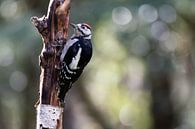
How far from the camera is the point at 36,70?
572cm

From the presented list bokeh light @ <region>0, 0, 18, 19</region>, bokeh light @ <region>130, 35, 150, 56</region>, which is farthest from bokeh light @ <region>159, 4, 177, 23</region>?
bokeh light @ <region>0, 0, 18, 19</region>

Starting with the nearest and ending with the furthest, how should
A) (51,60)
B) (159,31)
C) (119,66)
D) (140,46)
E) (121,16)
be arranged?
(51,60)
(121,16)
(140,46)
(159,31)
(119,66)

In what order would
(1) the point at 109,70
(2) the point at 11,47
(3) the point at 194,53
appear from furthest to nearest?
(1) the point at 109,70 → (3) the point at 194,53 → (2) the point at 11,47

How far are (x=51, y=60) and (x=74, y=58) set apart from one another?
10.7 inches

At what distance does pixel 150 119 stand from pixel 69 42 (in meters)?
3.89

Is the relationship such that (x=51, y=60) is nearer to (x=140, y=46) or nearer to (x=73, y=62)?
(x=73, y=62)

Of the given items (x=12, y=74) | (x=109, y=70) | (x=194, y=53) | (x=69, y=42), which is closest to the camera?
(x=69, y=42)

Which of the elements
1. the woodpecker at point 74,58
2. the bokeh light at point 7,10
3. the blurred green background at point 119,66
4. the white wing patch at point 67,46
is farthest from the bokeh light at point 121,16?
the white wing patch at point 67,46

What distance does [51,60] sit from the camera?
2.34 metres

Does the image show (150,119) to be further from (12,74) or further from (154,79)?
(12,74)

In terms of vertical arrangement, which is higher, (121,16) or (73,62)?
(121,16)

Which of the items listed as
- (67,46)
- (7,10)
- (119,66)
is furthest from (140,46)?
(67,46)

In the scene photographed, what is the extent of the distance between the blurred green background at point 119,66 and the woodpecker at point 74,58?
7.24 feet

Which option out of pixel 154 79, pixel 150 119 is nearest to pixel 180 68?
pixel 154 79
